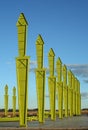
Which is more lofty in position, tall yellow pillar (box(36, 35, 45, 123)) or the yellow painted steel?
the yellow painted steel

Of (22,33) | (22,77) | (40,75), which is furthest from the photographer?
(40,75)

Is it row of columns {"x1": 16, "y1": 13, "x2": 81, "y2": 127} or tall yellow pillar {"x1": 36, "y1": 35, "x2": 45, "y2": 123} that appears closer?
row of columns {"x1": 16, "y1": 13, "x2": 81, "y2": 127}

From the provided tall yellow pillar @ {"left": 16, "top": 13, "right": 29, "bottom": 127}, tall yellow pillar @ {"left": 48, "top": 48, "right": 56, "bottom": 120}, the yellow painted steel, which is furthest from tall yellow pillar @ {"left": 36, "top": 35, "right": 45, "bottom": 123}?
tall yellow pillar @ {"left": 48, "top": 48, "right": 56, "bottom": 120}

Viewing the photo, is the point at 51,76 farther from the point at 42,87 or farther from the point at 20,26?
the point at 20,26

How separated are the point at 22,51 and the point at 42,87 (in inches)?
352

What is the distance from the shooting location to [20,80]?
1457 inches

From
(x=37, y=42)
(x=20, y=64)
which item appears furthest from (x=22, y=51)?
(x=37, y=42)

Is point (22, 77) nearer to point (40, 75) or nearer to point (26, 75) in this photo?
point (26, 75)

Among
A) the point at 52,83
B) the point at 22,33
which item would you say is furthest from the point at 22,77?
the point at 52,83

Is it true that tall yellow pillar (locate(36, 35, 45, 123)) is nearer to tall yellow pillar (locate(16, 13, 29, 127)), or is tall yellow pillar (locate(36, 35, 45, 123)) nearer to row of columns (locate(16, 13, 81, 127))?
row of columns (locate(16, 13, 81, 127))

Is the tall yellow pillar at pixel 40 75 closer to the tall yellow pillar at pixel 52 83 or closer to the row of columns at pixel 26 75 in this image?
the row of columns at pixel 26 75

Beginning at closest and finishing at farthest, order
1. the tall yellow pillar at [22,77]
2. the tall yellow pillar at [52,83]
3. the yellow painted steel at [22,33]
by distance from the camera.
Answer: the tall yellow pillar at [22,77], the yellow painted steel at [22,33], the tall yellow pillar at [52,83]

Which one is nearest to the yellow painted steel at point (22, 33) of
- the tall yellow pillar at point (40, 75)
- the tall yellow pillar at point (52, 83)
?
the tall yellow pillar at point (40, 75)

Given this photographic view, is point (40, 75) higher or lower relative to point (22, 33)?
lower
